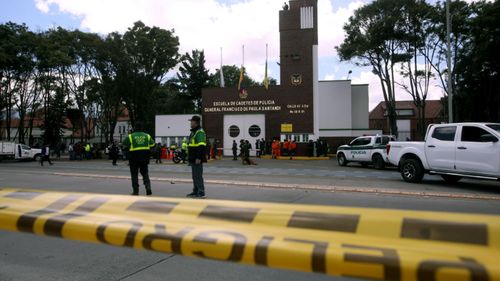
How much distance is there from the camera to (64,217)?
3.23 metres

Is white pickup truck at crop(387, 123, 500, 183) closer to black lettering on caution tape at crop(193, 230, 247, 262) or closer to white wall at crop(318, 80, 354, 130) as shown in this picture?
black lettering on caution tape at crop(193, 230, 247, 262)

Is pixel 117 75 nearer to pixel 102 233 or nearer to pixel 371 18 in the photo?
pixel 371 18

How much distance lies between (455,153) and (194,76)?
57218 millimetres

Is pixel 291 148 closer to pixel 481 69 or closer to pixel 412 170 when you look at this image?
pixel 481 69

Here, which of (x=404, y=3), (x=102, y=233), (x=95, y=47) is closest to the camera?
(x=102, y=233)

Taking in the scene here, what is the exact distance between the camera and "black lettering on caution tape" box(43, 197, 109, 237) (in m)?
3.18

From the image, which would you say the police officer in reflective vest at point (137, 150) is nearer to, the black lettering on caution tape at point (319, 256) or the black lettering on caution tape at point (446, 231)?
the black lettering on caution tape at point (319, 256)

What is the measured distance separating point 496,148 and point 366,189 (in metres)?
3.63

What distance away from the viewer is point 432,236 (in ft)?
7.29

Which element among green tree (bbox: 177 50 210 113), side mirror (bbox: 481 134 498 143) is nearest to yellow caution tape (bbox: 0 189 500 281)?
side mirror (bbox: 481 134 498 143)

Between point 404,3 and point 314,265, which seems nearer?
point 314,265

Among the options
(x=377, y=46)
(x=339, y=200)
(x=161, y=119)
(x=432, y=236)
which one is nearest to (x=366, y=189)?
(x=339, y=200)

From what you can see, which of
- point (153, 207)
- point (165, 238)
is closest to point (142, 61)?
point (153, 207)

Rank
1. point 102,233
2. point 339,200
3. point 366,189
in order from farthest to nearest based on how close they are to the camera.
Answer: point 366,189, point 339,200, point 102,233
